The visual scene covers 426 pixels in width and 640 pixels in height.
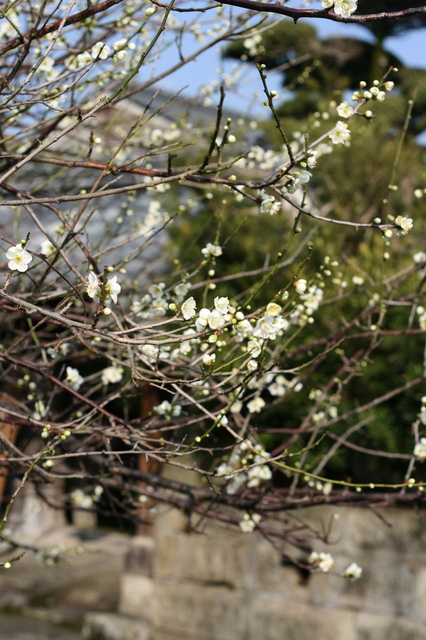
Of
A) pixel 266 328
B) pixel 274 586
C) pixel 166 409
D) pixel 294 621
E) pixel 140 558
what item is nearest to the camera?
pixel 266 328

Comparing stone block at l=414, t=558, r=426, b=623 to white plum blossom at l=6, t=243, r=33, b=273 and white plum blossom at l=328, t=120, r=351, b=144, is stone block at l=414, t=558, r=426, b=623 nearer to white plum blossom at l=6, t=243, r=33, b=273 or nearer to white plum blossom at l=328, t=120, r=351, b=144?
→ white plum blossom at l=328, t=120, r=351, b=144

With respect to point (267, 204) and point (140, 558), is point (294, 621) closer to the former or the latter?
point (140, 558)

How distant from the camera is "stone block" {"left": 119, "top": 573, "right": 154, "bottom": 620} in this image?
3816mm

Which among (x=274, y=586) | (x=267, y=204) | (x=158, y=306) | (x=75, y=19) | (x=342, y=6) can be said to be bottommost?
(x=274, y=586)

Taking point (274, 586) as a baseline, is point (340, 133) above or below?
above

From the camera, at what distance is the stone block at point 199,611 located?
3.40 metres

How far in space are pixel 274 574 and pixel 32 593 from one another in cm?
268

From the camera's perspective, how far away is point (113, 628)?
373 cm

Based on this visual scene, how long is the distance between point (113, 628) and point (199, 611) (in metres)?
0.65

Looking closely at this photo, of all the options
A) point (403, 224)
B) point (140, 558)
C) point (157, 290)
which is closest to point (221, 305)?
point (403, 224)

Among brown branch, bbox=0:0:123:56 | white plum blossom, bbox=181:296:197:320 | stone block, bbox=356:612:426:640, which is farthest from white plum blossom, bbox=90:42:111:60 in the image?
stone block, bbox=356:612:426:640

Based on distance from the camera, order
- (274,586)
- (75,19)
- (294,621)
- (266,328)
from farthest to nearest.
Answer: (274,586), (294,621), (75,19), (266,328)

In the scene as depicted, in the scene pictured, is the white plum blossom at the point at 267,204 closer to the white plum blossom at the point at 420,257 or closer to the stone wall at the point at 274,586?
the white plum blossom at the point at 420,257

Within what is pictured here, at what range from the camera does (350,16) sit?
123 cm
